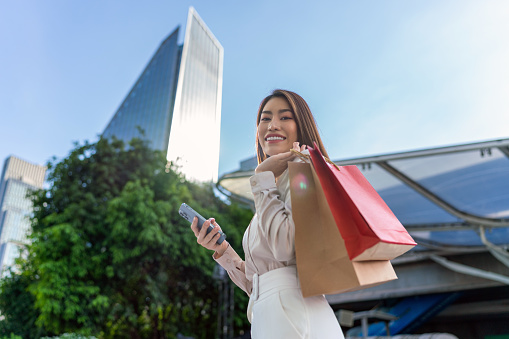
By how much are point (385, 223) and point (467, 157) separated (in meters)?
6.54

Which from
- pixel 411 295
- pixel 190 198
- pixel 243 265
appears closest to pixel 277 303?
pixel 243 265

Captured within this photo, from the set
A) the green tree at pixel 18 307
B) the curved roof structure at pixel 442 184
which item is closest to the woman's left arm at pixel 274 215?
the curved roof structure at pixel 442 184

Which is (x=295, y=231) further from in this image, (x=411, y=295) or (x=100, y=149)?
(x=411, y=295)

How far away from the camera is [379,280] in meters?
0.94

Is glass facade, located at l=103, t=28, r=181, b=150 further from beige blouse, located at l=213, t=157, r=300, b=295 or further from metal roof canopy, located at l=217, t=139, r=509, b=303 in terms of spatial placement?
beige blouse, located at l=213, t=157, r=300, b=295

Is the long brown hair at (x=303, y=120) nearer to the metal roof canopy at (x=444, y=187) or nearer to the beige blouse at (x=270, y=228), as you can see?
the beige blouse at (x=270, y=228)

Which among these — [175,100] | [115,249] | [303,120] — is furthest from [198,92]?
[303,120]

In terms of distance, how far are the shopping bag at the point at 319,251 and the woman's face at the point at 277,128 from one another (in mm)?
302

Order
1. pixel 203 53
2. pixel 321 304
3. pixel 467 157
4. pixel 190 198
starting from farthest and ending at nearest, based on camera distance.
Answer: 1. pixel 203 53
2. pixel 190 198
3. pixel 467 157
4. pixel 321 304

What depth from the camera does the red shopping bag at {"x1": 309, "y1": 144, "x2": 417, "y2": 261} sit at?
892 millimetres

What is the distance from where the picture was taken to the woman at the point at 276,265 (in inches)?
39.4

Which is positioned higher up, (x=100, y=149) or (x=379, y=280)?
(x=100, y=149)

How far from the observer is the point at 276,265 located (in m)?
1.12

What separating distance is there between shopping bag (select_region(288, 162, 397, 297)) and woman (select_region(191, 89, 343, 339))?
0.17 feet
